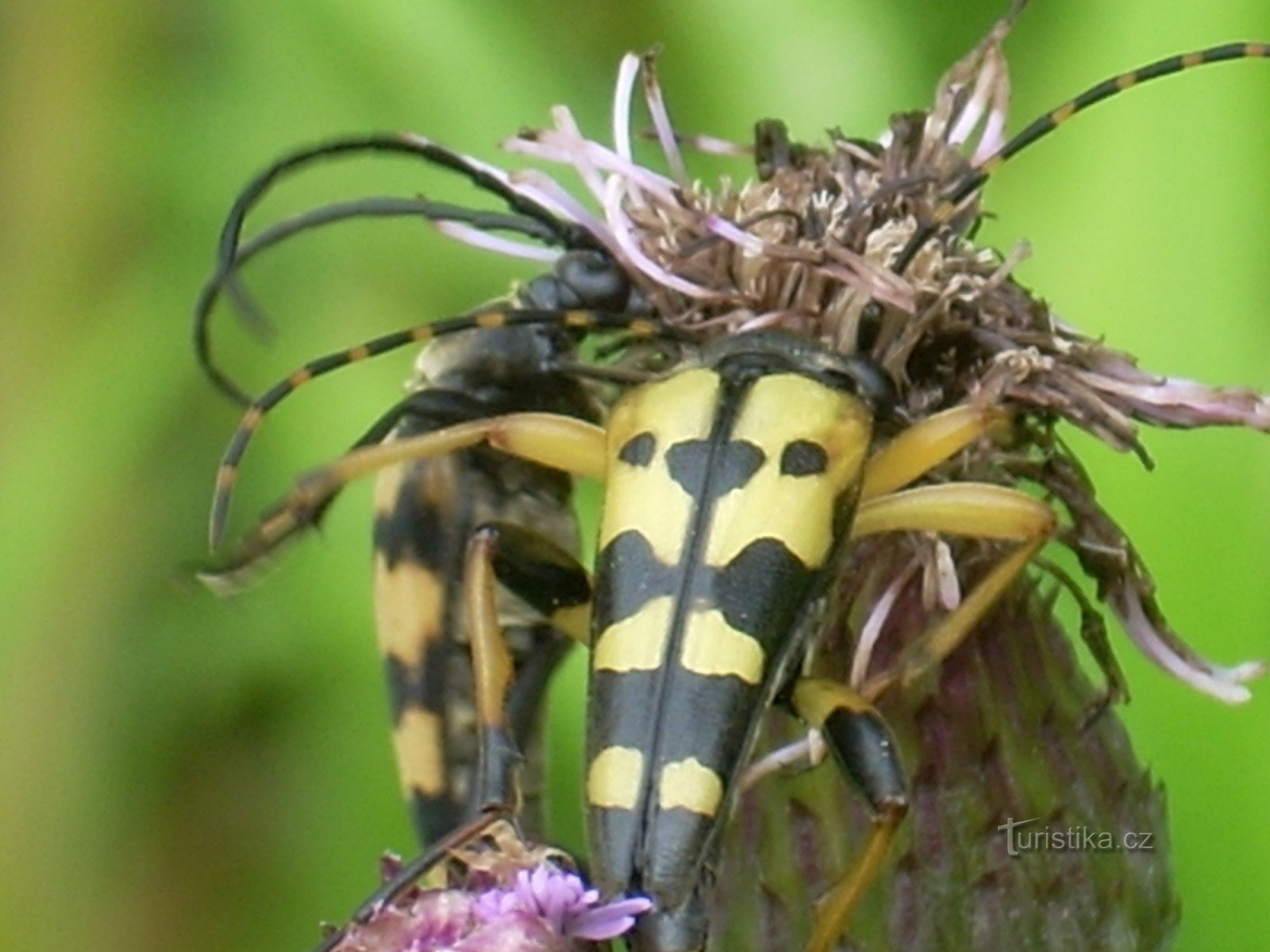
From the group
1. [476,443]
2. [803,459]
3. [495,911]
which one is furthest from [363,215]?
[495,911]

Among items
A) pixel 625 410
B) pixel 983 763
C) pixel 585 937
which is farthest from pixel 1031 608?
pixel 585 937

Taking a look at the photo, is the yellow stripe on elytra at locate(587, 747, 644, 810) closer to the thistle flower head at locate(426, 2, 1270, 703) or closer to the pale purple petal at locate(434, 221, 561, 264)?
the thistle flower head at locate(426, 2, 1270, 703)

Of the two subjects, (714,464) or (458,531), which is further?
(458,531)

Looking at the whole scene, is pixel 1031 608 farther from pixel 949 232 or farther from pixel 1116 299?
pixel 1116 299

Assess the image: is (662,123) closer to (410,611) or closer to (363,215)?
(363,215)

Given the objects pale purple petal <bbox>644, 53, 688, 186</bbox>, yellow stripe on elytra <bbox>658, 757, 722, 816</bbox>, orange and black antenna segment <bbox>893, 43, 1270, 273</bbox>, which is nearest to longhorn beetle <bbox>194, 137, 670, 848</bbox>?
pale purple petal <bbox>644, 53, 688, 186</bbox>

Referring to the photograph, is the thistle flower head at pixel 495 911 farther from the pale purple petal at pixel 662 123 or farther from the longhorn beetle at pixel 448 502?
the pale purple petal at pixel 662 123

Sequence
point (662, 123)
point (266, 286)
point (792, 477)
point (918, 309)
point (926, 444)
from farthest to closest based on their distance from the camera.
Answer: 1. point (266, 286)
2. point (662, 123)
3. point (918, 309)
4. point (926, 444)
5. point (792, 477)
